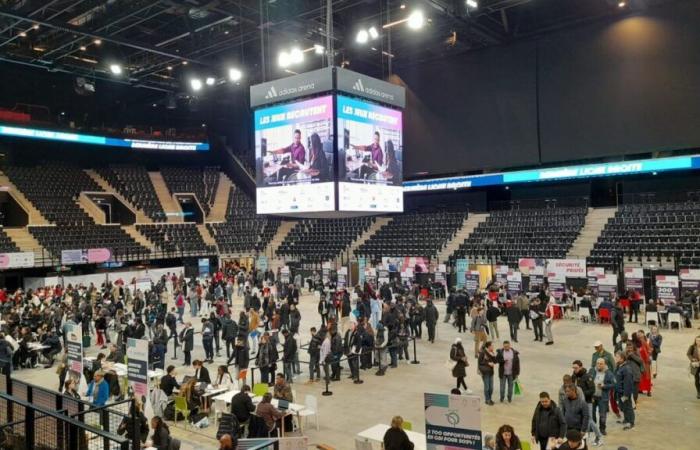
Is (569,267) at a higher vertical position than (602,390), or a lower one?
higher

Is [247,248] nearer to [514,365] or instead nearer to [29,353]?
[29,353]

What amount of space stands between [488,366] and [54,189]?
120 ft

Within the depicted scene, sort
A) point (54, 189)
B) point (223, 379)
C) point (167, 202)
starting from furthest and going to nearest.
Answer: point (167, 202), point (54, 189), point (223, 379)

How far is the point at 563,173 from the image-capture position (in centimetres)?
3188

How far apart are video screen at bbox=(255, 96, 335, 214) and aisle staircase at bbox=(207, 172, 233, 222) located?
106 feet

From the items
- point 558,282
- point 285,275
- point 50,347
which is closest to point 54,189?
point 285,275

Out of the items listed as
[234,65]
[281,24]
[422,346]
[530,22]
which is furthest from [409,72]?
[422,346]

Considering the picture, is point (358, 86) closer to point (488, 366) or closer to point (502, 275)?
point (488, 366)

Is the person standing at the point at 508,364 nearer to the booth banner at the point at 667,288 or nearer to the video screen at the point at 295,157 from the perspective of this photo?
the video screen at the point at 295,157

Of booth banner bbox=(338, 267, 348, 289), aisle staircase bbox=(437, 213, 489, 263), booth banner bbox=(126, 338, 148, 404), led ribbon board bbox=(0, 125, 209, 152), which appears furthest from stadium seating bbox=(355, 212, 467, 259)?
booth banner bbox=(126, 338, 148, 404)

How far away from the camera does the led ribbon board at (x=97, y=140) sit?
36.2 metres

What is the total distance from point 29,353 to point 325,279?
1769 cm

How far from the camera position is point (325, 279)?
31.8 m

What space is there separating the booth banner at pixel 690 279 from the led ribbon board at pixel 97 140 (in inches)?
1493
